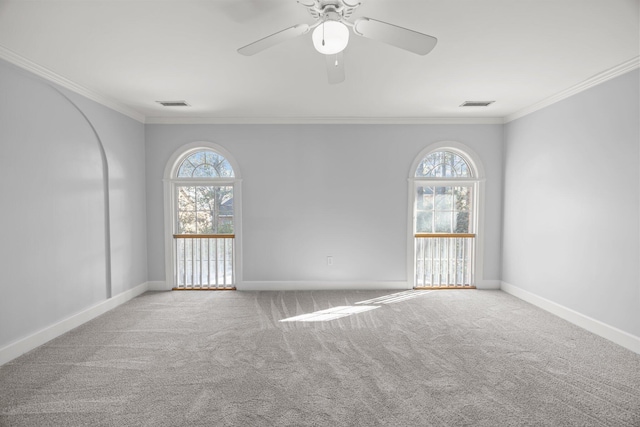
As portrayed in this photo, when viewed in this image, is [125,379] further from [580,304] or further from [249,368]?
[580,304]

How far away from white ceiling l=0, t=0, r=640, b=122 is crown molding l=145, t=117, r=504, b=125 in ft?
1.78

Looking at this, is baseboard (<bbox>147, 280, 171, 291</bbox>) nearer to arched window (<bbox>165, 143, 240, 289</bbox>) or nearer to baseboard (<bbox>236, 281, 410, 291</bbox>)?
arched window (<bbox>165, 143, 240, 289</bbox>)

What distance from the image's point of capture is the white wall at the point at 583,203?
2.90 meters

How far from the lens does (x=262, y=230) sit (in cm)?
482

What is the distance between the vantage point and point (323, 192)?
4816 millimetres

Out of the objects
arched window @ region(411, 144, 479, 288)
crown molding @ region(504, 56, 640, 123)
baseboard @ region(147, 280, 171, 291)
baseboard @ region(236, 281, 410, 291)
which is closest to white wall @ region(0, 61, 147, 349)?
baseboard @ region(147, 280, 171, 291)

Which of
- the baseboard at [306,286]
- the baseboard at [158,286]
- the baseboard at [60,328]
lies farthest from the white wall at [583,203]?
the baseboard at [60,328]

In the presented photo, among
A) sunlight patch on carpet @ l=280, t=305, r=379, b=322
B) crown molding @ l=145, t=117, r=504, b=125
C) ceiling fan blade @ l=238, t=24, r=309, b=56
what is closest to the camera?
ceiling fan blade @ l=238, t=24, r=309, b=56

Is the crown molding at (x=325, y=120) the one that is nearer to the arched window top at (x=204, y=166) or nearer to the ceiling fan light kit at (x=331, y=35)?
the arched window top at (x=204, y=166)

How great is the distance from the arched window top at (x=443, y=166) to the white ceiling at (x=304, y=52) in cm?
94

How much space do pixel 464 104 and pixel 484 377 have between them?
3.05m

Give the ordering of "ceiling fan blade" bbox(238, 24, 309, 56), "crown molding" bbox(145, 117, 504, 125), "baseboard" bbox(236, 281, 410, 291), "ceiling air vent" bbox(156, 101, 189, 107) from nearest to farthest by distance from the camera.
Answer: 1. "ceiling fan blade" bbox(238, 24, 309, 56)
2. "ceiling air vent" bbox(156, 101, 189, 107)
3. "crown molding" bbox(145, 117, 504, 125)
4. "baseboard" bbox(236, 281, 410, 291)

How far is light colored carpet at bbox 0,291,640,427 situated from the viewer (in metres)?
2.03

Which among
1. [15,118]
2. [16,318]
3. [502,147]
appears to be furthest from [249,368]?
[502,147]
